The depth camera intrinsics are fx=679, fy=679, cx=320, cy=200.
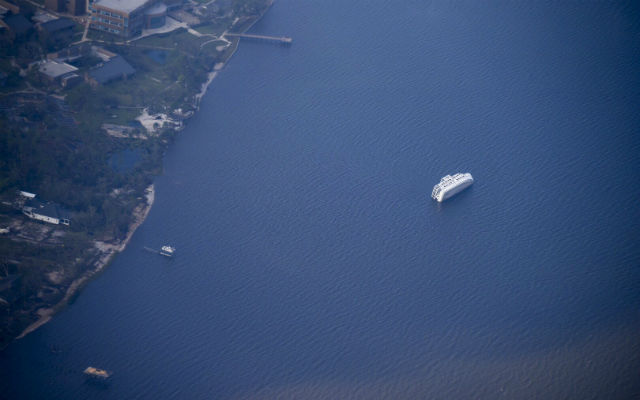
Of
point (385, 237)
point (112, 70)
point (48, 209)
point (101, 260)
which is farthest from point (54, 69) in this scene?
point (385, 237)

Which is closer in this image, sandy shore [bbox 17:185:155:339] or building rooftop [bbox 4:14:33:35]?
sandy shore [bbox 17:185:155:339]

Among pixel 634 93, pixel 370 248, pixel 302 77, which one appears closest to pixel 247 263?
pixel 370 248

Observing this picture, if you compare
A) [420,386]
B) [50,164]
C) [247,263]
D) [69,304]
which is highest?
[50,164]

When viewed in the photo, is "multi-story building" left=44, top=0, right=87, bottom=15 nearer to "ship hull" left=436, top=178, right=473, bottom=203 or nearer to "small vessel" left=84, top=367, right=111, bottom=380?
"ship hull" left=436, top=178, right=473, bottom=203

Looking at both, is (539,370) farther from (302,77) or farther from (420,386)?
(302,77)

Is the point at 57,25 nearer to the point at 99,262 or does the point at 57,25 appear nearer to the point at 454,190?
the point at 99,262

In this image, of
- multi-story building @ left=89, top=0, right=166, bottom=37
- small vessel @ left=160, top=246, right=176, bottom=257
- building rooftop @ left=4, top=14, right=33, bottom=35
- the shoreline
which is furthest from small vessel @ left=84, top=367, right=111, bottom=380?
multi-story building @ left=89, top=0, right=166, bottom=37
